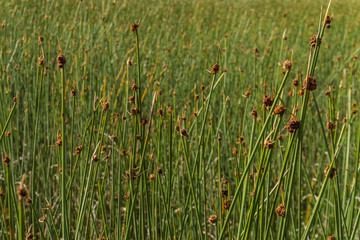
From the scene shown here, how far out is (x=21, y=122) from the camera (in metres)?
2.24

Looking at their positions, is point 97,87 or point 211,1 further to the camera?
point 211,1

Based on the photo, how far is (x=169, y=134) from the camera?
0.88 metres

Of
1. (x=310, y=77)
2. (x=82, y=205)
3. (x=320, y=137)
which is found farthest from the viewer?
(x=320, y=137)

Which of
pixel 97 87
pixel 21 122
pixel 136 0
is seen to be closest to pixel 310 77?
pixel 97 87

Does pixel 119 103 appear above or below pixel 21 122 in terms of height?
above

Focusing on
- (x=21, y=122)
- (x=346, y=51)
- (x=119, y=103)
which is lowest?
(x=21, y=122)

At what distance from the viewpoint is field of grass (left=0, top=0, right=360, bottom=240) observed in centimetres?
86

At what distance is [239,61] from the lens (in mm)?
2967

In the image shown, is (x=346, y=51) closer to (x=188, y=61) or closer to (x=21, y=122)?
(x=188, y=61)

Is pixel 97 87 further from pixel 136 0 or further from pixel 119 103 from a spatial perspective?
pixel 136 0

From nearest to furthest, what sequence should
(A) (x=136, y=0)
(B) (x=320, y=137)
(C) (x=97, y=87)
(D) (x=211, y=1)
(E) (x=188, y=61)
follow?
(C) (x=97, y=87) < (B) (x=320, y=137) < (E) (x=188, y=61) < (A) (x=136, y=0) < (D) (x=211, y=1)

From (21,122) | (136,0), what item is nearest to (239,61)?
(21,122)

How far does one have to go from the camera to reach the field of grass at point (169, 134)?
2.84ft

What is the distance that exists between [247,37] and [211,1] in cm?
336
